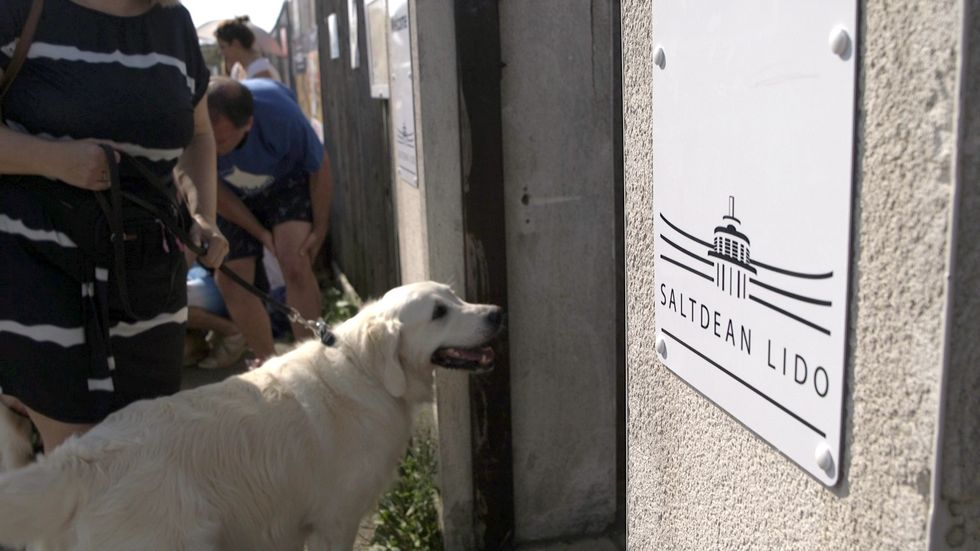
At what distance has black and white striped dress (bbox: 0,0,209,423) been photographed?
2238 mm

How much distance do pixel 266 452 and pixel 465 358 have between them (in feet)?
2.61

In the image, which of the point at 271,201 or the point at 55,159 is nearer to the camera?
the point at 55,159

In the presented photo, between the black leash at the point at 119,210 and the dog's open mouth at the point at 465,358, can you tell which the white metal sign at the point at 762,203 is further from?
the dog's open mouth at the point at 465,358

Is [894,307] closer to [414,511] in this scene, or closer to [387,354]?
[387,354]

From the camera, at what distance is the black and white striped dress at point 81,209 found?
224 centimetres

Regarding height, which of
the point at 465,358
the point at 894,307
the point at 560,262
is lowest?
the point at 465,358

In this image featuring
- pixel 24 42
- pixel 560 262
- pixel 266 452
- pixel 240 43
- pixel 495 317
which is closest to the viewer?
pixel 24 42

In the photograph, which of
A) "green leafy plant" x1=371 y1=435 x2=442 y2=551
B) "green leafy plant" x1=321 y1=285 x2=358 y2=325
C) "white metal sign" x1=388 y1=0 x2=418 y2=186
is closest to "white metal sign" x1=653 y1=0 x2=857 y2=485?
"white metal sign" x1=388 y1=0 x2=418 y2=186

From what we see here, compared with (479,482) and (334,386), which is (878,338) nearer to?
(334,386)

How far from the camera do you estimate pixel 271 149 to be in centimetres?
496

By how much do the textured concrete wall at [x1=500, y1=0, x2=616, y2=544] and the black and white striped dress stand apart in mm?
1217

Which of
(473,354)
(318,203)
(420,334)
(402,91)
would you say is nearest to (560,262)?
(473,354)

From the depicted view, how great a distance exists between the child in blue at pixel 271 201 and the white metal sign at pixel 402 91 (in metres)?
1.34

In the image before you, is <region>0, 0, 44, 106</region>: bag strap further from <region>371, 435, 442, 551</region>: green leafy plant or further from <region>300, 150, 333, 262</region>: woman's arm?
<region>300, 150, 333, 262</region>: woman's arm
